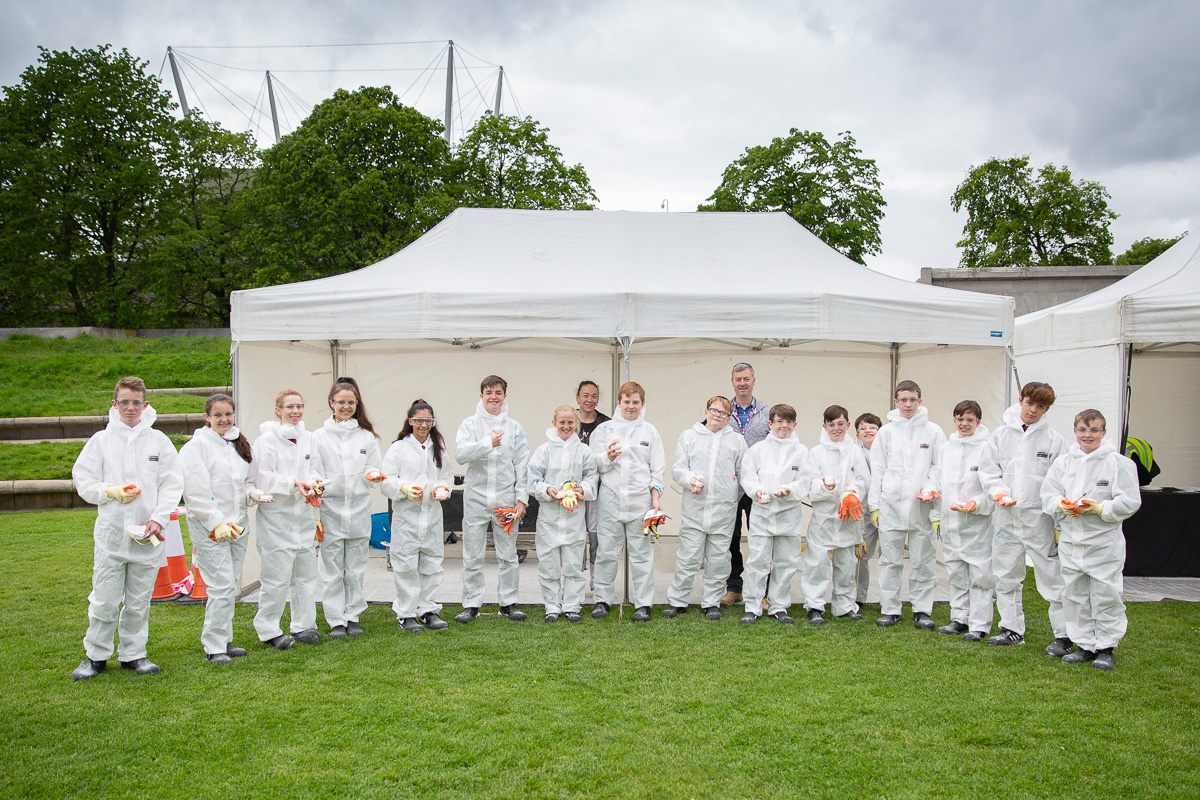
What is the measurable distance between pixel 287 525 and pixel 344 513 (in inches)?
13.3

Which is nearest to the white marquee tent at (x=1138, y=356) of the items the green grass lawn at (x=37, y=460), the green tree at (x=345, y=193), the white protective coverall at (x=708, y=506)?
the white protective coverall at (x=708, y=506)

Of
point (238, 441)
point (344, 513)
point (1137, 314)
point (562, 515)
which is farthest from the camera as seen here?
point (1137, 314)

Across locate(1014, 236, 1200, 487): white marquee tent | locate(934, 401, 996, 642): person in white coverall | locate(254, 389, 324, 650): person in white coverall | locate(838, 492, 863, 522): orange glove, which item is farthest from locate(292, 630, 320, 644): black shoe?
locate(1014, 236, 1200, 487): white marquee tent

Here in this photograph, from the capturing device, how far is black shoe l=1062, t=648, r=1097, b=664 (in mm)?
4020

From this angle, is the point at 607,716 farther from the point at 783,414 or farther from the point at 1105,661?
the point at 1105,661

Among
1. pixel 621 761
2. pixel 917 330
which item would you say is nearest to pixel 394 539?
pixel 621 761

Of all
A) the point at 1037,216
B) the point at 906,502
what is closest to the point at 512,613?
the point at 906,502

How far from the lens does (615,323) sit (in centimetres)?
530

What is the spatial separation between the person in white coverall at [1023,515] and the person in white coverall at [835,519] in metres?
0.82

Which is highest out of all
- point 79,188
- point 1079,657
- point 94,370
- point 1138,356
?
point 79,188

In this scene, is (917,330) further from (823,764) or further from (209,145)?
(209,145)

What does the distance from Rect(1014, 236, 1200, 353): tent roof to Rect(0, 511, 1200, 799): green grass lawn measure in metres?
2.36

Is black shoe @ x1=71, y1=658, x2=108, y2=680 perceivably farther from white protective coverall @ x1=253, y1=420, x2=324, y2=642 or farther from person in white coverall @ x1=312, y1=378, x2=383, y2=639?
person in white coverall @ x1=312, y1=378, x2=383, y2=639

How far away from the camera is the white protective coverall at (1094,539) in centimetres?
389
